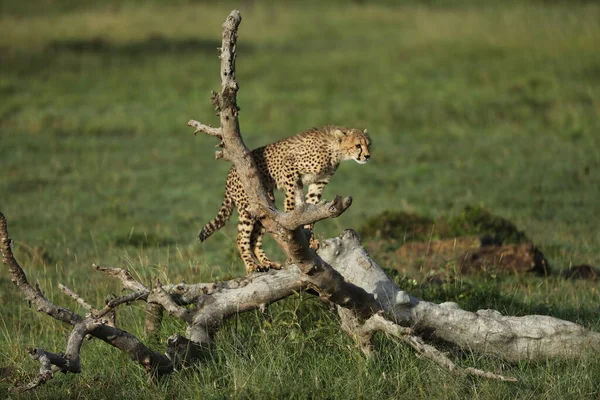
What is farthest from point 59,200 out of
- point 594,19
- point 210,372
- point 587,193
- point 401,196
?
point 594,19

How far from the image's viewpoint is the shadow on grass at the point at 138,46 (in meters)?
24.7

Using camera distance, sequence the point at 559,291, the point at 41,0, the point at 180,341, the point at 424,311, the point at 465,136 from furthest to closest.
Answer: the point at 41,0
the point at 465,136
the point at 559,291
the point at 424,311
the point at 180,341

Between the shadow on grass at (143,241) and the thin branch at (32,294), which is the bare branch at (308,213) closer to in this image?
the thin branch at (32,294)

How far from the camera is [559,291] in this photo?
8062mm

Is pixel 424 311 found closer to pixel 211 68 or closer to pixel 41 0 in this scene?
pixel 211 68

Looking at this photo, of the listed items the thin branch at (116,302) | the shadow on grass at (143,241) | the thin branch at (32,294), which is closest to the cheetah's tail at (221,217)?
the thin branch at (116,302)

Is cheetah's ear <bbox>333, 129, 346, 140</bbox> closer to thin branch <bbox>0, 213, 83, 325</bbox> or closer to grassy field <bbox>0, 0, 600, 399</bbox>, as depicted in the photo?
grassy field <bbox>0, 0, 600, 399</bbox>

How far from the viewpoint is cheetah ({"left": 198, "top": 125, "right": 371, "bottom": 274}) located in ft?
22.3

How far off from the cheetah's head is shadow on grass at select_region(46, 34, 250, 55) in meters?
18.2

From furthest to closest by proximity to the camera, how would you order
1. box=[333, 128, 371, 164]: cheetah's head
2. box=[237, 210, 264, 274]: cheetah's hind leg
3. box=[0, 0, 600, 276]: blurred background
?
box=[0, 0, 600, 276]: blurred background → box=[333, 128, 371, 164]: cheetah's head → box=[237, 210, 264, 274]: cheetah's hind leg

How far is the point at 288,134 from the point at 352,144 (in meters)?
10.7

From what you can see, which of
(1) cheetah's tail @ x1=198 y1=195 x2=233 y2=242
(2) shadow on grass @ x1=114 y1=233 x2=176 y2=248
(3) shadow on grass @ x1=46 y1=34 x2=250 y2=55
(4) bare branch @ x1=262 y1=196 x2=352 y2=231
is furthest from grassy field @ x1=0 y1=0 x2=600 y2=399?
(4) bare branch @ x1=262 y1=196 x2=352 y2=231

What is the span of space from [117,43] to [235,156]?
73.1 ft

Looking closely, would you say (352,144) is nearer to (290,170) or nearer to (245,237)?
(290,170)
